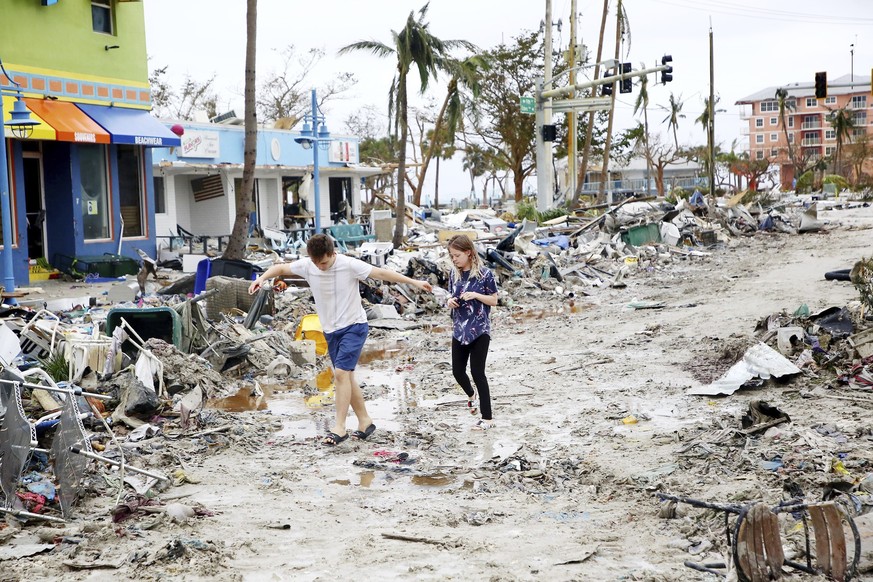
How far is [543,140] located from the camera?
35469 mm

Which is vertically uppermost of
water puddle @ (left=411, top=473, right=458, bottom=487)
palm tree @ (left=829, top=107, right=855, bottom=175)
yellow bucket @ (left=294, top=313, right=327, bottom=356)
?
palm tree @ (left=829, top=107, right=855, bottom=175)

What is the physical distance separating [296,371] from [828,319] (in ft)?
19.4

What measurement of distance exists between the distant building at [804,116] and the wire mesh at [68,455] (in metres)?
121

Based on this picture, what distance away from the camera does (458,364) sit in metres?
7.92

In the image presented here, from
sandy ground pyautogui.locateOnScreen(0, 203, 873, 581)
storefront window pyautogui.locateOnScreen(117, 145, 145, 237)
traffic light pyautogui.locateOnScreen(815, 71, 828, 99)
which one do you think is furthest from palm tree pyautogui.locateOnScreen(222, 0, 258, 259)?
traffic light pyautogui.locateOnScreen(815, 71, 828, 99)

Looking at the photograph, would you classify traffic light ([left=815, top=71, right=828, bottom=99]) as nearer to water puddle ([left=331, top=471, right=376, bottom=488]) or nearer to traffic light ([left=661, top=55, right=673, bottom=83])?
traffic light ([left=661, top=55, right=673, bottom=83])

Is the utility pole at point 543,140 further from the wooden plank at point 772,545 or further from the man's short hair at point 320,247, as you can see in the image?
the wooden plank at point 772,545

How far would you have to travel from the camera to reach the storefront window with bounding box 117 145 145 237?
22109 mm

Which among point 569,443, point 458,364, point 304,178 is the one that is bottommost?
point 569,443

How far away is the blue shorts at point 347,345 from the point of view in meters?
7.21

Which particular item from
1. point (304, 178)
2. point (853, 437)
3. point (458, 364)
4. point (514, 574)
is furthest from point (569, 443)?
point (304, 178)

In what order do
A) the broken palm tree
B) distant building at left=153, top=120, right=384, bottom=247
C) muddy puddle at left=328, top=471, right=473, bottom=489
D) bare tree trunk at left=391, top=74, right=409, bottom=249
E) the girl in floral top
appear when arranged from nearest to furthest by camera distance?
muddy puddle at left=328, top=471, right=473, bottom=489, the girl in floral top, the broken palm tree, bare tree trunk at left=391, top=74, right=409, bottom=249, distant building at left=153, top=120, right=384, bottom=247

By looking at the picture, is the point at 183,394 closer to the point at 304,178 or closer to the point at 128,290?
the point at 128,290

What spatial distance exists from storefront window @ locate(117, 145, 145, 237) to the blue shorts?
53.1ft
